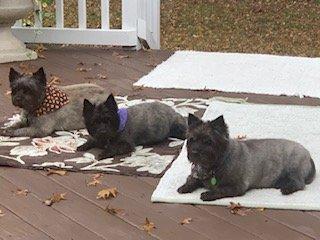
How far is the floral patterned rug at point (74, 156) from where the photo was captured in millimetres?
4102

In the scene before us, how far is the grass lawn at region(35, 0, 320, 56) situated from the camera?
31.4 ft

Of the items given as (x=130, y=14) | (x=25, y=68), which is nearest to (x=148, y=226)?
(x=25, y=68)

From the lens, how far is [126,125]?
429cm

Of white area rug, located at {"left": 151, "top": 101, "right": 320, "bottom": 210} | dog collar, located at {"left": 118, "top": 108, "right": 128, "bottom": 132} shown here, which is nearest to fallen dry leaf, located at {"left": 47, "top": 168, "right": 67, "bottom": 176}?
dog collar, located at {"left": 118, "top": 108, "right": 128, "bottom": 132}

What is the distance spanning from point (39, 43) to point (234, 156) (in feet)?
13.0

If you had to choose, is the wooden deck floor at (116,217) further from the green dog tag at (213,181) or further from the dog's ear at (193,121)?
the dog's ear at (193,121)

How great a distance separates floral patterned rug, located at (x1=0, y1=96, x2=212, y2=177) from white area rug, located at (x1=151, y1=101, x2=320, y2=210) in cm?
→ 12

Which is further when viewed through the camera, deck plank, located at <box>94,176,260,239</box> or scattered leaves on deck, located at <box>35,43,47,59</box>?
scattered leaves on deck, located at <box>35,43,47,59</box>

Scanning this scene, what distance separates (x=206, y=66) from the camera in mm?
6488

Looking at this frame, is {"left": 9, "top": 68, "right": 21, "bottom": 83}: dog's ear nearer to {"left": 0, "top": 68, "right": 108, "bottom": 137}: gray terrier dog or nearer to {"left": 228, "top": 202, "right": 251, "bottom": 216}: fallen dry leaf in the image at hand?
{"left": 0, "top": 68, "right": 108, "bottom": 137}: gray terrier dog

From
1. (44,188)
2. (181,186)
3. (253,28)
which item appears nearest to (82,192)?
(44,188)

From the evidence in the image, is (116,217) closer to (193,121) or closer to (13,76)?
(193,121)

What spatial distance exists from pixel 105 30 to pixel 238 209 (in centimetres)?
373

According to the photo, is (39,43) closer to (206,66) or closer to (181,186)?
(206,66)
